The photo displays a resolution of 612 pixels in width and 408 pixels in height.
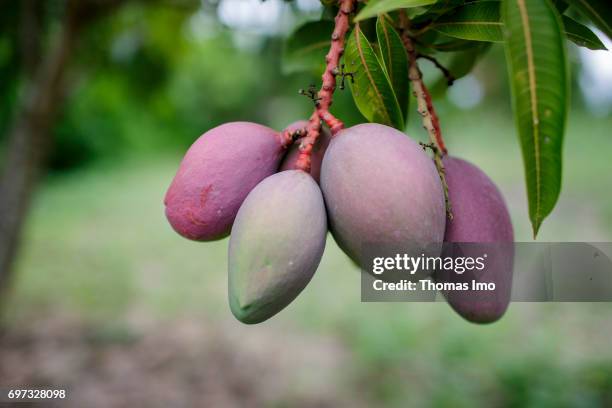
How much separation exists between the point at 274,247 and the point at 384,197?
0.15m

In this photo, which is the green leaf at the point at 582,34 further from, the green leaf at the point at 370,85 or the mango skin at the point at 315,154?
the mango skin at the point at 315,154

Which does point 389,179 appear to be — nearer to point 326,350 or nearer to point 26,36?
point 26,36

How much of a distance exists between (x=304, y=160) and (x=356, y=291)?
11.5ft

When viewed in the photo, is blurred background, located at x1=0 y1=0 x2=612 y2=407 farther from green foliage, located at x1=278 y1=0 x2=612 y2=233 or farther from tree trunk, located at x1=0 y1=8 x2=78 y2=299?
green foliage, located at x1=278 y1=0 x2=612 y2=233

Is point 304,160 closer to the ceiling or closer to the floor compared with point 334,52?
closer to the floor

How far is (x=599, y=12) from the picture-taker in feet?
2.40

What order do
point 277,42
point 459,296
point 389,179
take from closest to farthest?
point 389,179
point 459,296
point 277,42

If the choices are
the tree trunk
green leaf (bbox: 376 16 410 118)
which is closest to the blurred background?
the tree trunk

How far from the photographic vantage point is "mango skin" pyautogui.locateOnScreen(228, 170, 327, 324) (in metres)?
0.68

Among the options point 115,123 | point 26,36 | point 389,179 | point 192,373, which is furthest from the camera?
point 115,123

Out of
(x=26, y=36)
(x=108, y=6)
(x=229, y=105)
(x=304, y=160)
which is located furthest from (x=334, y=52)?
(x=229, y=105)

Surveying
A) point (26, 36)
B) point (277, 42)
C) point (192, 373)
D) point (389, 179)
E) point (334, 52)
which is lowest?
point (192, 373)

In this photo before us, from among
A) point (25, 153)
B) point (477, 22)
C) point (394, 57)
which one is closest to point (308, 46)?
point (394, 57)

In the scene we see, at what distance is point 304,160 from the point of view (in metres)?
0.75
